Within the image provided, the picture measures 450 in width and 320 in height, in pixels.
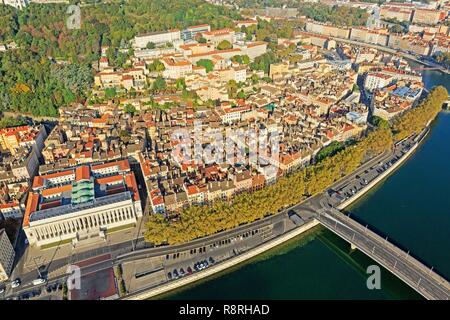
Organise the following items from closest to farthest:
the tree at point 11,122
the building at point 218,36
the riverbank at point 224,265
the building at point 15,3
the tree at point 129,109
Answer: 1. the riverbank at point 224,265
2. the tree at point 11,122
3. the tree at point 129,109
4. the building at point 218,36
5. the building at point 15,3

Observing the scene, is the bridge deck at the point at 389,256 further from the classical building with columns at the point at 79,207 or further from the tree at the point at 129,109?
the tree at the point at 129,109

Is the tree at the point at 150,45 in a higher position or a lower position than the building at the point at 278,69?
higher

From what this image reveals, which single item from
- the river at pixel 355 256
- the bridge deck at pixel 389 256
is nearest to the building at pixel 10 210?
the river at pixel 355 256

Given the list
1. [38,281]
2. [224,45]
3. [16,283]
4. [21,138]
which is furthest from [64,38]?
[38,281]

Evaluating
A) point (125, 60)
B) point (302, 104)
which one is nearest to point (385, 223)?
point (302, 104)

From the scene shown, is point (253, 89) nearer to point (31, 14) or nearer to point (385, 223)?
point (385, 223)

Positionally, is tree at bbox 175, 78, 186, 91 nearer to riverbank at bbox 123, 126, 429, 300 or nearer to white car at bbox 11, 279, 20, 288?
riverbank at bbox 123, 126, 429, 300

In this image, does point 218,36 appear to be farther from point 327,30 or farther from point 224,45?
point 327,30
